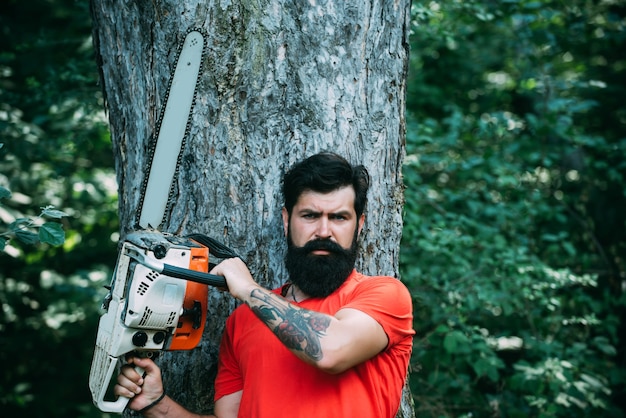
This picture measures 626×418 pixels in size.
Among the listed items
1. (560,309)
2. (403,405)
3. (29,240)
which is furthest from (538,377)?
(29,240)

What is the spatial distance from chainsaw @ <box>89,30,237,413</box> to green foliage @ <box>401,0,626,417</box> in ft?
6.44

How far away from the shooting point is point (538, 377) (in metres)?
3.57

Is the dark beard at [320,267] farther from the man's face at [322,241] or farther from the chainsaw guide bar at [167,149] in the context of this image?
the chainsaw guide bar at [167,149]

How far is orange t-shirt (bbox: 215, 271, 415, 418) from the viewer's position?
1.93 meters

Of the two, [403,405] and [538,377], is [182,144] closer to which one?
[403,405]

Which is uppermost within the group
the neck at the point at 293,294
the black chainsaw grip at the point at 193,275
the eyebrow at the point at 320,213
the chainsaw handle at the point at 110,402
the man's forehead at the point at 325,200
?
the man's forehead at the point at 325,200

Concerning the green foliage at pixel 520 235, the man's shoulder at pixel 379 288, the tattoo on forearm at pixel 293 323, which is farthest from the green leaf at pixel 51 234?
the green foliage at pixel 520 235

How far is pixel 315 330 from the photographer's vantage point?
1827 millimetres

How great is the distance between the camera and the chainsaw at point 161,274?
1845 mm

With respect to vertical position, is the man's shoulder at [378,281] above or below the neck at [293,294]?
above

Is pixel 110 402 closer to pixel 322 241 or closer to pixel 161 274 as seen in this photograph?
pixel 161 274

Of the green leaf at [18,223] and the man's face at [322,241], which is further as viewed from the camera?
the green leaf at [18,223]

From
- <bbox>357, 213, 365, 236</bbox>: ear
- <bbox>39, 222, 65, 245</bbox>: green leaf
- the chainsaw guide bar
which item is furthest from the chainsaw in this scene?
<bbox>357, 213, 365, 236</bbox>: ear

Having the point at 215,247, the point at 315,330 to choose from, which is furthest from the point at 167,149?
the point at 315,330
